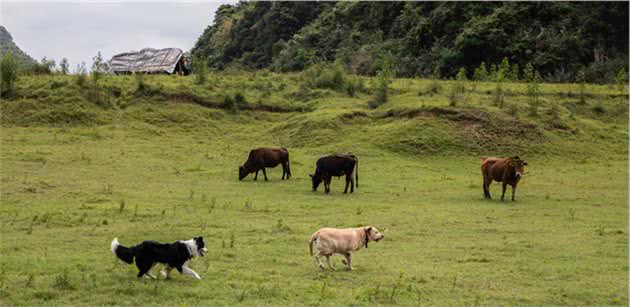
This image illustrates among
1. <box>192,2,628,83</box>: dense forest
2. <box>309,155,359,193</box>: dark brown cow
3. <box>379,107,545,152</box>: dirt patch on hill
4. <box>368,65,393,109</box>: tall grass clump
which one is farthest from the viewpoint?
<box>192,2,628,83</box>: dense forest

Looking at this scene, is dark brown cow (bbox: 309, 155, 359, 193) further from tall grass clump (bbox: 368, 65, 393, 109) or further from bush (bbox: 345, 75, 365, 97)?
bush (bbox: 345, 75, 365, 97)

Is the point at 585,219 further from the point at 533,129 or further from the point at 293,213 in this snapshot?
the point at 533,129

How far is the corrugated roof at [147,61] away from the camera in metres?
49.9

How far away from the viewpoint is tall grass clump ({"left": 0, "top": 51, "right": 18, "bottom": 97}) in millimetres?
36125

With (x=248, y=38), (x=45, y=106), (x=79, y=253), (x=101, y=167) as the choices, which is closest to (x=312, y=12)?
(x=248, y=38)

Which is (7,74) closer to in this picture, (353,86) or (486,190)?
(353,86)

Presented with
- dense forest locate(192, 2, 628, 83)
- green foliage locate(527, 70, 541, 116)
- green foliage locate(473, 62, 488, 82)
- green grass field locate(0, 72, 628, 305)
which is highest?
dense forest locate(192, 2, 628, 83)

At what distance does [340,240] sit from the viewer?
1240cm

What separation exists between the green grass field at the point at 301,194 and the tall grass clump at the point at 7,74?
0.77 m

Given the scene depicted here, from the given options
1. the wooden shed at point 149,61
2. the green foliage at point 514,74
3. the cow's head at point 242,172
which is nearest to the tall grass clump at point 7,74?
the wooden shed at point 149,61

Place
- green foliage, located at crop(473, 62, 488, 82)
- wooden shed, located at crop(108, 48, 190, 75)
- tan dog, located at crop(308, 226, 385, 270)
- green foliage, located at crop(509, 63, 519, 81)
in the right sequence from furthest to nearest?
wooden shed, located at crop(108, 48, 190, 75)
green foliage, located at crop(509, 63, 519, 81)
green foliage, located at crop(473, 62, 488, 82)
tan dog, located at crop(308, 226, 385, 270)

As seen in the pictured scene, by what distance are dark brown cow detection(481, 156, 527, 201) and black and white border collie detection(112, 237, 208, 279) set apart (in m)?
13.9

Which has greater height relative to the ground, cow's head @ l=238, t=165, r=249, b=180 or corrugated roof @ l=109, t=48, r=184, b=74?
corrugated roof @ l=109, t=48, r=184, b=74

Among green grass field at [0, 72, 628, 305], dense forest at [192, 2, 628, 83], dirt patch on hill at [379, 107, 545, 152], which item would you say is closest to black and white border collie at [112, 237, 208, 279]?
green grass field at [0, 72, 628, 305]
